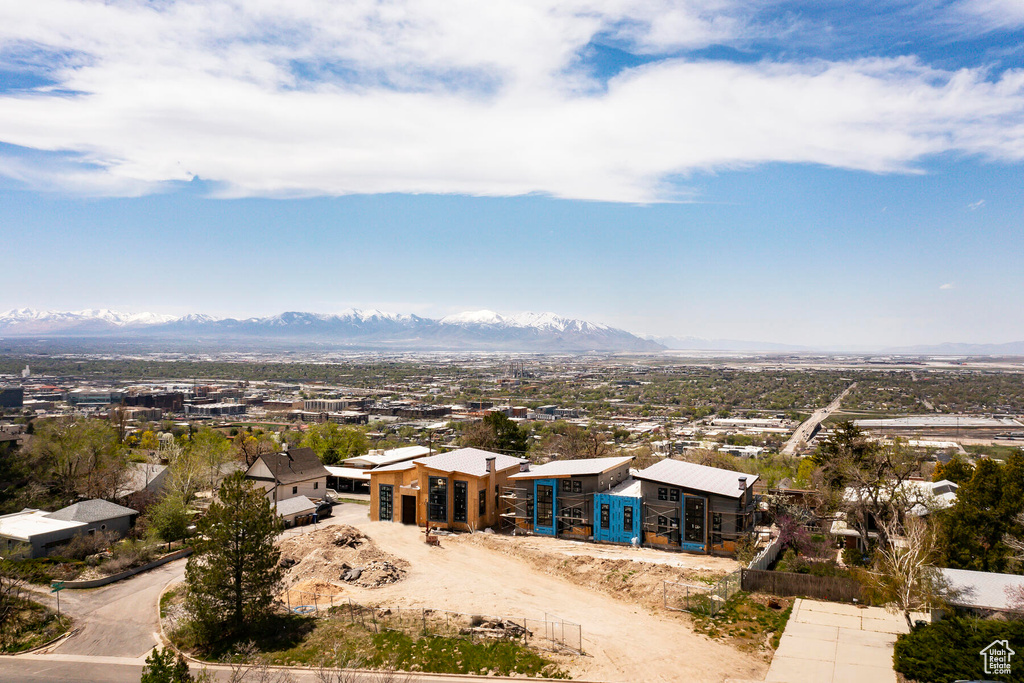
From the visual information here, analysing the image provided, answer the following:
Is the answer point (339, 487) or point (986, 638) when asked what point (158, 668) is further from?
point (339, 487)

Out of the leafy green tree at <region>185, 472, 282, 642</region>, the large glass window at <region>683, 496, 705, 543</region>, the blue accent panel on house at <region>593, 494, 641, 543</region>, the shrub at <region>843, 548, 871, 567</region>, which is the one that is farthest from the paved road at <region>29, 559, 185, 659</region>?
the shrub at <region>843, 548, 871, 567</region>

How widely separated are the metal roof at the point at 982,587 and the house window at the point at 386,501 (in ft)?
99.6

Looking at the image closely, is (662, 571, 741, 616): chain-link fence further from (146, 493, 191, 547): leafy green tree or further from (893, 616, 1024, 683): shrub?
(146, 493, 191, 547): leafy green tree

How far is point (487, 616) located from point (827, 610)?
43.7ft

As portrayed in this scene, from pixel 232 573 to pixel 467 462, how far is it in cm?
1875

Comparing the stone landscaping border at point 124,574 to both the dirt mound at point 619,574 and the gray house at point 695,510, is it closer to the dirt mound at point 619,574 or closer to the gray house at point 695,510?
the dirt mound at point 619,574

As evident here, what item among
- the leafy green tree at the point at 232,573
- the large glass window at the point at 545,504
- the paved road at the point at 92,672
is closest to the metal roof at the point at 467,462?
the large glass window at the point at 545,504

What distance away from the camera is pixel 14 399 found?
12231cm

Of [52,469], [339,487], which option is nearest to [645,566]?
[339,487]

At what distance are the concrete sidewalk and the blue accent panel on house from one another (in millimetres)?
10367

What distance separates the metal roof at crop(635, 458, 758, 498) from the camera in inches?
1323

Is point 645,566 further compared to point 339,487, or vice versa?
point 339,487

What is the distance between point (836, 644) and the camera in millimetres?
21750

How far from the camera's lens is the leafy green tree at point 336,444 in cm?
6169
